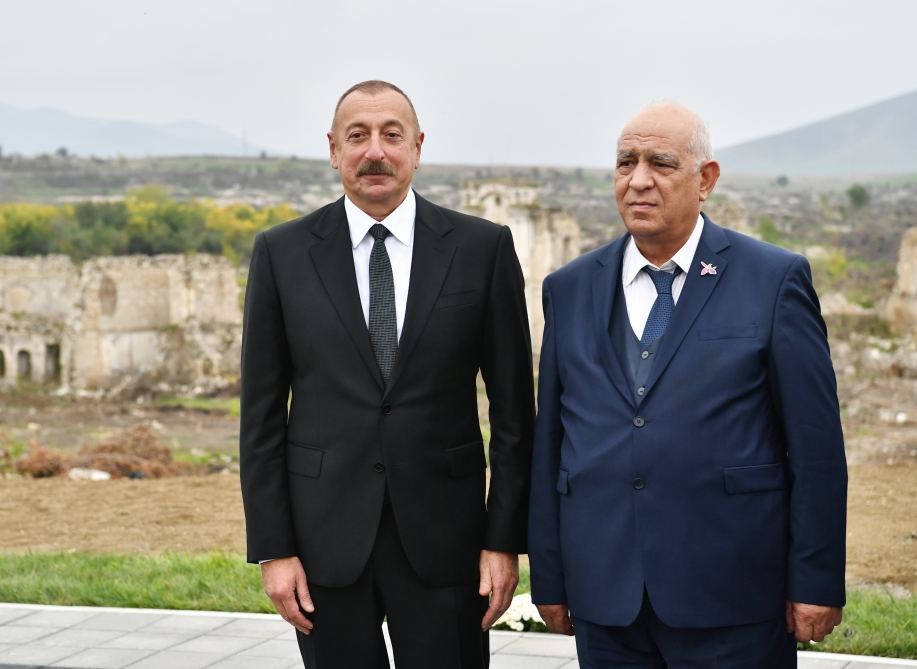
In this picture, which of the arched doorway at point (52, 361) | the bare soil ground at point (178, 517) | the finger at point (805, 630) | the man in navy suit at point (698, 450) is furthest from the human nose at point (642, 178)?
the arched doorway at point (52, 361)

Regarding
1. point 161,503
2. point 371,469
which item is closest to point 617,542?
point 371,469

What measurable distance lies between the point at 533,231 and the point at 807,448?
3125 centimetres

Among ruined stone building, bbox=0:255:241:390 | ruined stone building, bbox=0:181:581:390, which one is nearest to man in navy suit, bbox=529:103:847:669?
ruined stone building, bbox=0:181:581:390

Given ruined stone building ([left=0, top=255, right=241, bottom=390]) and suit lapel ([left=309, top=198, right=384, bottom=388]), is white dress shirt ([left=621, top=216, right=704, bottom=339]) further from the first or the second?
ruined stone building ([left=0, top=255, right=241, bottom=390])

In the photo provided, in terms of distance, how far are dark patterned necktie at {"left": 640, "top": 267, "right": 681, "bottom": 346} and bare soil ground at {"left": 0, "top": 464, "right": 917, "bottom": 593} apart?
21.2 feet

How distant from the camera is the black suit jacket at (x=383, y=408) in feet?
12.4

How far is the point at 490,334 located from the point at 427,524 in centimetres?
59

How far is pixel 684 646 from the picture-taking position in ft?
11.4

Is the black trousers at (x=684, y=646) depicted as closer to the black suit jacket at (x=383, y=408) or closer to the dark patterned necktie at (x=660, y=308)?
the black suit jacket at (x=383, y=408)

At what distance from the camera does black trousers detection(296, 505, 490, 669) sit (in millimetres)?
3807

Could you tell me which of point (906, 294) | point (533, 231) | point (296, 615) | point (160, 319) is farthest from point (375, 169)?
point (160, 319)

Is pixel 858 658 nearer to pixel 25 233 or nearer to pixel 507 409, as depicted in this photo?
pixel 507 409

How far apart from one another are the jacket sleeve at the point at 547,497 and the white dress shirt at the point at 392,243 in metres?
0.52

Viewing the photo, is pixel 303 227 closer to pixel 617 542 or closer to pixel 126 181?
pixel 617 542
